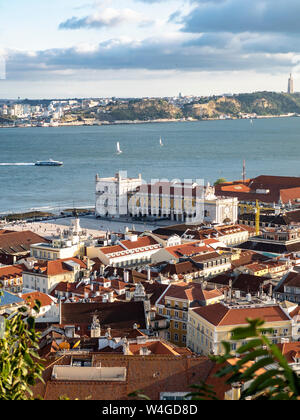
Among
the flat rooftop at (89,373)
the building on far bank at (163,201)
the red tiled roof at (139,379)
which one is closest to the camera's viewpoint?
the red tiled roof at (139,379)

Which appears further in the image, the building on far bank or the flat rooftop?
the building on far bank

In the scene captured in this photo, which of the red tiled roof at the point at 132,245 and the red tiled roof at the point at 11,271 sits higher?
the red tiled roof at the point at 132,245

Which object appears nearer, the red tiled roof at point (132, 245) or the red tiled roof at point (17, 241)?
the red tiled roof at point (132, 245)

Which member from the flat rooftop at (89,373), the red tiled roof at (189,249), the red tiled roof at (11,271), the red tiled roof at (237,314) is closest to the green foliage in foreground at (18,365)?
the flat rooftop at (89,373)

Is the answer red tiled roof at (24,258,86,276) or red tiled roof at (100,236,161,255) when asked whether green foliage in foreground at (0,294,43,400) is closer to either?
red tiled roof at (24,258,86,276)

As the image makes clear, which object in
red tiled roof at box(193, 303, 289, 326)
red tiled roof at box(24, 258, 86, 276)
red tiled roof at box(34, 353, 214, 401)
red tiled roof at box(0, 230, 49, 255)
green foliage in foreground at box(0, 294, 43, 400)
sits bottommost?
red tiled roof at box(0, 230, 49, 255)

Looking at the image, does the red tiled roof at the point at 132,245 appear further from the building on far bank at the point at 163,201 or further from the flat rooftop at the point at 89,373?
the flat rooftop at the point at 89,373

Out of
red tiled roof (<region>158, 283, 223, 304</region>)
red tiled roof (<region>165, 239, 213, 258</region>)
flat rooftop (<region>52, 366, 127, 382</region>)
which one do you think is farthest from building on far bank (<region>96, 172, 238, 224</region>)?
flat rooftop (<region>52, 366, 127, 382</region>)

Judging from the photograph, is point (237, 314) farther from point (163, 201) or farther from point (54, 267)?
point (163, 201)

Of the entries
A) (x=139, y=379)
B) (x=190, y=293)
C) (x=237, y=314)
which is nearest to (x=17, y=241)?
(x=190, y=293)
